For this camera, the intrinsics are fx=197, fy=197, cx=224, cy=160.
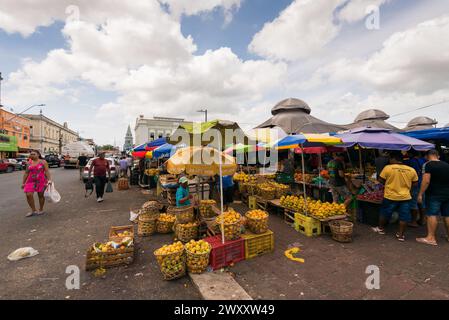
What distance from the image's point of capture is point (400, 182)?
482cm

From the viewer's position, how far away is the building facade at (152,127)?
53.3m

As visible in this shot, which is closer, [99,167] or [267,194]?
[267,194]

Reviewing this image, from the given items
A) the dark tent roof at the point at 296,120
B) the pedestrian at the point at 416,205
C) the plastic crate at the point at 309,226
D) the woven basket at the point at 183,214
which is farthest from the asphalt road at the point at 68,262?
the dark tent roof at the point at 296,120

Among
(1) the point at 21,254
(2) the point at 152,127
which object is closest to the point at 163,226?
(1) the point at 21,254

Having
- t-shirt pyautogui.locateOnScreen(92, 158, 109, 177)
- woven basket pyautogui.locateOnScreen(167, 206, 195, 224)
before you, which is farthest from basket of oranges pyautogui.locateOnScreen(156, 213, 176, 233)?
t-shirt pyautogui.locateOnScreen(92, 158, 109, 177)

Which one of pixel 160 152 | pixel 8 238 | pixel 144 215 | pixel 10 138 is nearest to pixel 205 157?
pixel 144 215

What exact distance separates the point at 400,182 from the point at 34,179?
35.1 feet

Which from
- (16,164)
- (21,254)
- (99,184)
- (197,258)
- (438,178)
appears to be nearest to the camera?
(197,258)

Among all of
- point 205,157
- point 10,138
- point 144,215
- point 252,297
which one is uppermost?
point 10,138

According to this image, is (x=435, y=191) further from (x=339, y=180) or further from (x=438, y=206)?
(x=339, y=180)

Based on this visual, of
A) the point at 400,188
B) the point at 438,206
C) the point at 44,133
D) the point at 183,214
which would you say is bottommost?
the point at 183,214

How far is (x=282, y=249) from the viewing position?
4.43 metres

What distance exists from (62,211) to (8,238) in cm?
238

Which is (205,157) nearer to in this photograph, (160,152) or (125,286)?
(125,286)
